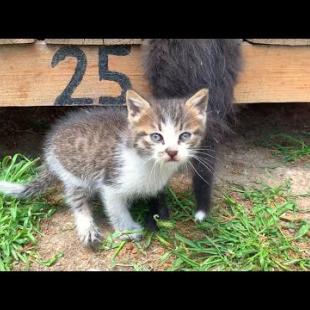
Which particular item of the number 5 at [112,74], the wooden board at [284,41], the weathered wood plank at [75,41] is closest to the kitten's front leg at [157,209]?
the number 5 at [112,74]

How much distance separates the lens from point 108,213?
3.38 meters

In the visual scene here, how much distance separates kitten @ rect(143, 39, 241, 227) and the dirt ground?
43 cm

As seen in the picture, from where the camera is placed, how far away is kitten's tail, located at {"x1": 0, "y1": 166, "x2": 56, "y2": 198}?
3561 mm

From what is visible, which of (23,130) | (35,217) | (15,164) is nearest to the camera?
(35,217)

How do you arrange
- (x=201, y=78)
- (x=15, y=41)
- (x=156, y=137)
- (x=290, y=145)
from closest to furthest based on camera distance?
(x=156, y=137) → (x=201, y=78) → (x=15, y=41) → (x=290, y=145)

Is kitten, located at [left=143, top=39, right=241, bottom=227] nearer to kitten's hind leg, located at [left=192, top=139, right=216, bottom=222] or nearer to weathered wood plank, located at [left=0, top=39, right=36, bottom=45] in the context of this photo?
kitten's hind leg, located at [left=192, top=139, right=216, bottom=222]

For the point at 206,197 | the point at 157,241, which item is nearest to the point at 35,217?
the point at 157,241

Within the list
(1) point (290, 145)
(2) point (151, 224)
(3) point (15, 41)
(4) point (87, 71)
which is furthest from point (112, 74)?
(1) point (290, 145)

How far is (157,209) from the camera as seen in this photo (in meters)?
3.45

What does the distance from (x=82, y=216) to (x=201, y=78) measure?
3.87 feet

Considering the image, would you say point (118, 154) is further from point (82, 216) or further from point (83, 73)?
point (83, 73)

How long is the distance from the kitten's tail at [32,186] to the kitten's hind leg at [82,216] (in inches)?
7.5

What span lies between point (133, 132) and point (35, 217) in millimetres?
962

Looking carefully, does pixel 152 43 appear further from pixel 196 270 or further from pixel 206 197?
pixel 196 270
